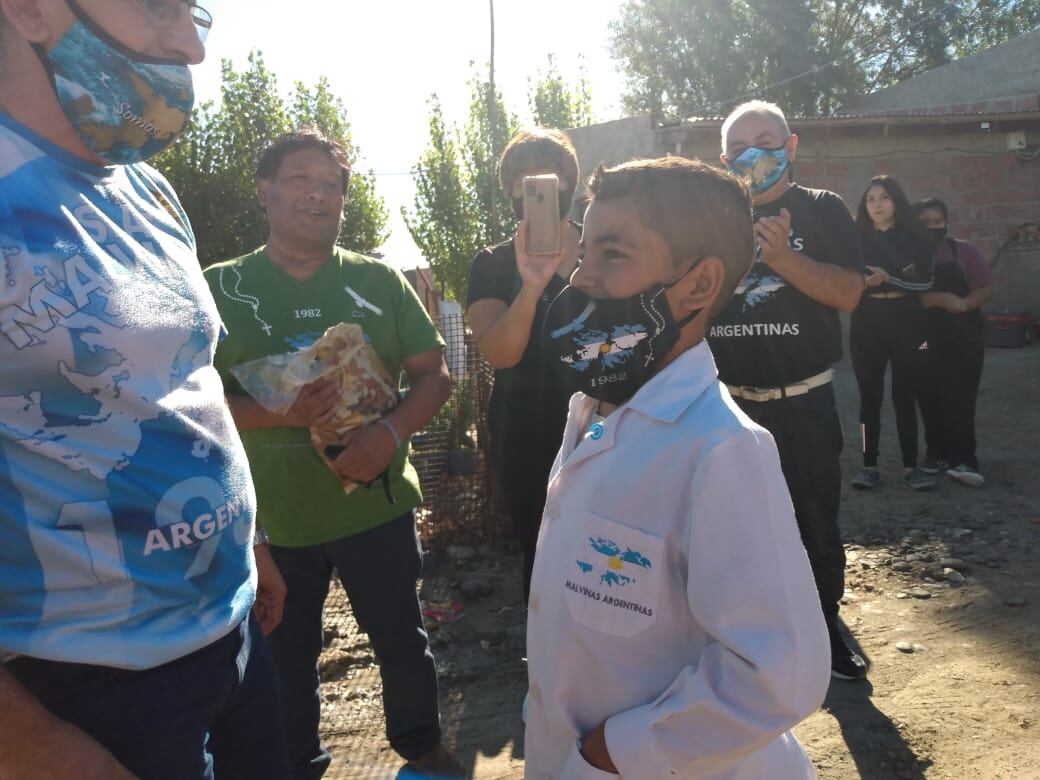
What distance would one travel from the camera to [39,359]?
1297mm

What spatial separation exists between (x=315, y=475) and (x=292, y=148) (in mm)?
1073

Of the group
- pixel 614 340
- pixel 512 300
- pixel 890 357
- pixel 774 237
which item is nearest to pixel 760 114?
pixel 774 237

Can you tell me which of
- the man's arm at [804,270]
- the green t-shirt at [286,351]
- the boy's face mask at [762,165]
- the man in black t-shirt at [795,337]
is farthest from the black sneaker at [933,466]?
the green t-shirt at [286,351]

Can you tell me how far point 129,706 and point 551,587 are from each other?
73 cm

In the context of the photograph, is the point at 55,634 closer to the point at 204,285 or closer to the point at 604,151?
the point at 204,285

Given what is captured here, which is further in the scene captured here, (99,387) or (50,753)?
(99,387)

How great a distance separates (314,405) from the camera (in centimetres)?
264

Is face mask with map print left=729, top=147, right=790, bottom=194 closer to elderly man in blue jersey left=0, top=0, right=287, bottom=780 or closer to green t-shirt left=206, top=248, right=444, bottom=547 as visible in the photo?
green t-shirt left=206, top=248, right=444, bottom=547

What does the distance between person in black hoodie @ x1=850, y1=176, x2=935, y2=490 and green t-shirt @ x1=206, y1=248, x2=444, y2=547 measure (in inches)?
183

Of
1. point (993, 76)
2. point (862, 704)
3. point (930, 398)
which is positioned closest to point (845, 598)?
point (862, 704)

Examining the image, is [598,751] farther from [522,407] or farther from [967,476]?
[967,476]

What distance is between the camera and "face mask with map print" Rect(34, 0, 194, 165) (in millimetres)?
1401

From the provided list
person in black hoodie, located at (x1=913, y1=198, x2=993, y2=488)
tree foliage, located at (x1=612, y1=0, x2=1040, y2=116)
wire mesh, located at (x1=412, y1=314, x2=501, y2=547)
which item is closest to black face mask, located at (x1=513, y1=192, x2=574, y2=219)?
wire mesh, located at (x1=412, y1=314, x2=501, y2=547)

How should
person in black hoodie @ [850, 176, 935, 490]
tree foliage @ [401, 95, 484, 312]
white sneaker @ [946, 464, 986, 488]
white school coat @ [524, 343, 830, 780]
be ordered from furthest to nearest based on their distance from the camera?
tree foliage @ [401, 95, 484, 312]
person in black hoodie @ [850, 176, 935, 490]
white sneaker @ [946, 464, 986, 488]
white school coat @ [524, 343, 830, 780]
